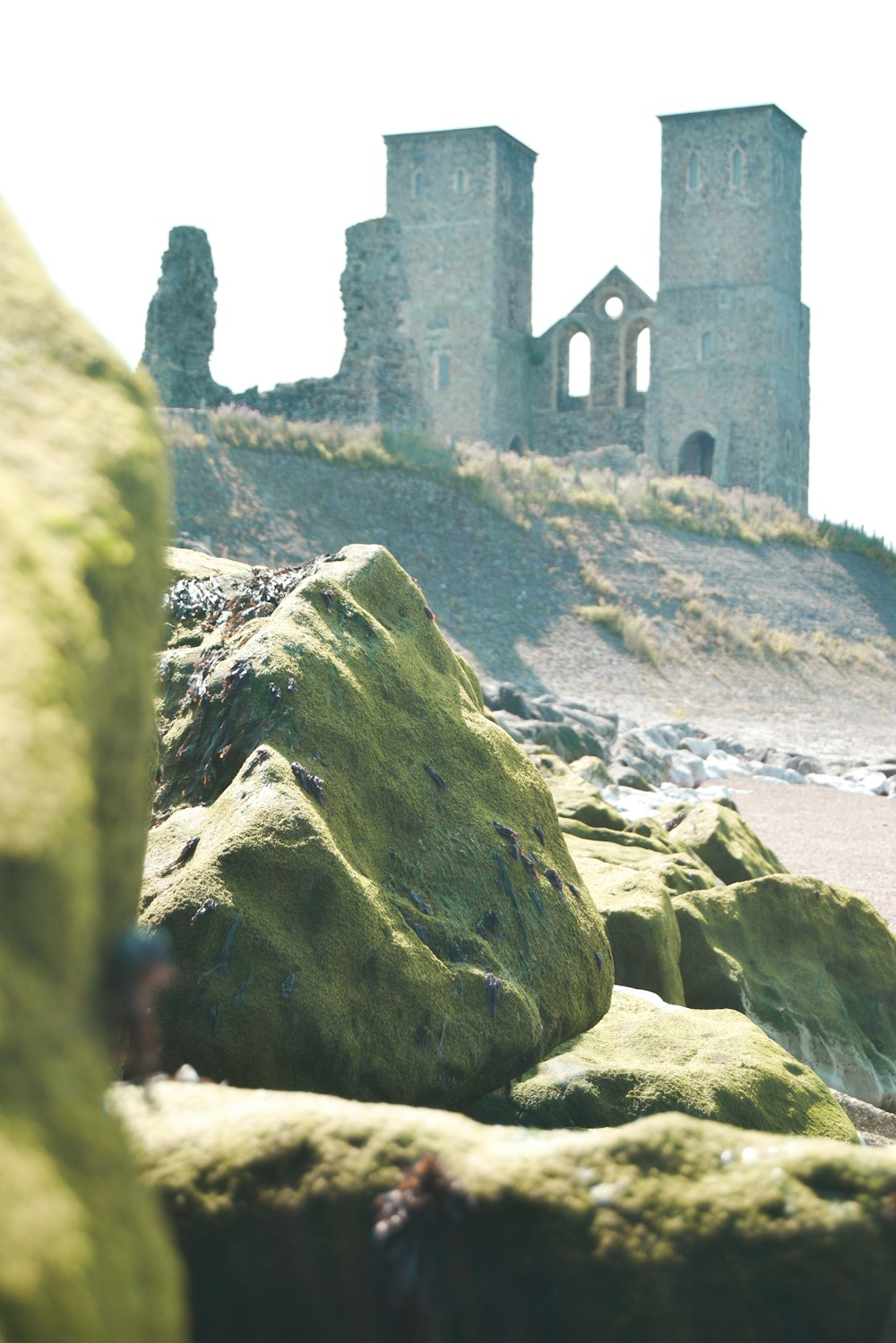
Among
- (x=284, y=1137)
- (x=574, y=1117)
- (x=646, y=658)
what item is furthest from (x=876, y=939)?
(x=646, y=658)

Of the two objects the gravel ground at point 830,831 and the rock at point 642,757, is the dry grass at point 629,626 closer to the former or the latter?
the rock at point 642,757

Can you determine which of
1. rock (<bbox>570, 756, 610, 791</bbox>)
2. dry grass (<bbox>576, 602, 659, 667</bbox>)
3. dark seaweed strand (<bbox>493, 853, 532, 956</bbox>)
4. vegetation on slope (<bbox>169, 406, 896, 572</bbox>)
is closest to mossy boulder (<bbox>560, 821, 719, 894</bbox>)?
dark seaweed strand (<bbox>493, 853, 532, 956</bbox>)

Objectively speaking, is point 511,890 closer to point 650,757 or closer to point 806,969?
point 806,969

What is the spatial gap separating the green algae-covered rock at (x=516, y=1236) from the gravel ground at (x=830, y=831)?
7.71m

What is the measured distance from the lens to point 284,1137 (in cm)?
196

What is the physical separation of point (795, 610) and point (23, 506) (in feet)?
101

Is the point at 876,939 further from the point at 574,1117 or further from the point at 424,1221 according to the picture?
the point at 424,1221

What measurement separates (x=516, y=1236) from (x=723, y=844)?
6871mm

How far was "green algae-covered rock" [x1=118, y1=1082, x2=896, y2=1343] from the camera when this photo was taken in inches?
71.7

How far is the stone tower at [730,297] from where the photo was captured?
4622 centimetres

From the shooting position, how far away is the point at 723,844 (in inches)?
336

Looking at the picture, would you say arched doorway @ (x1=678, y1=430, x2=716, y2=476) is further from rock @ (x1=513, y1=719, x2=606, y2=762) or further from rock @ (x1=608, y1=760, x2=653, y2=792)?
rock @ (x1=608, y1=760, x2=653, y2=792)

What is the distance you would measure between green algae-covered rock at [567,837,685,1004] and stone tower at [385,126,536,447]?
4323 centimetres

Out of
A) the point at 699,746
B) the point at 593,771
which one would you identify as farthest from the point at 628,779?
the point at 699,746
